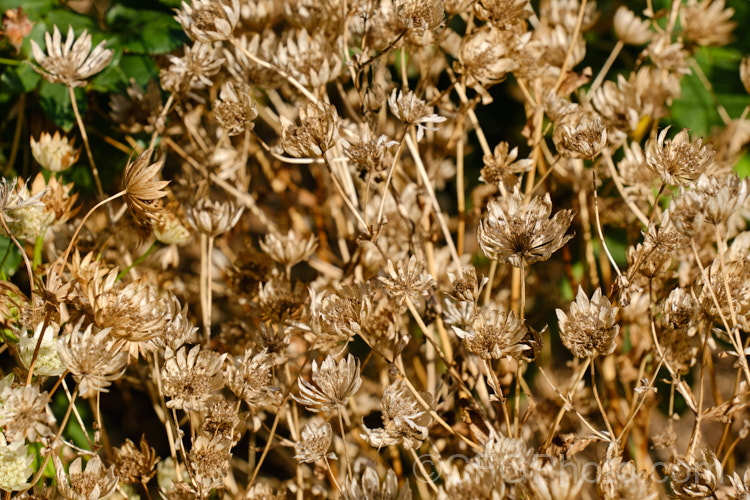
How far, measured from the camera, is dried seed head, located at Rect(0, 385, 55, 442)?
40 centimetres

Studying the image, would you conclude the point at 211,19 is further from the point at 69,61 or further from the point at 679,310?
the point at 679,310

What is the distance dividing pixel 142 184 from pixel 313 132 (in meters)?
0.13

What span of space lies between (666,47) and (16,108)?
769 mm

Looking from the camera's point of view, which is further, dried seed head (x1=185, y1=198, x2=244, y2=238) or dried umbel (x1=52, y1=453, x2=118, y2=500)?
dried seed head (x1=185, y1=198, x2=244, y2=238)

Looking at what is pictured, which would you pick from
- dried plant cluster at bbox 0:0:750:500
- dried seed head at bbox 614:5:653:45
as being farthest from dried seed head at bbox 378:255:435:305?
dried seed head at bbox 614:5:653:45

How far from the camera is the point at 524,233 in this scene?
1.44 feet

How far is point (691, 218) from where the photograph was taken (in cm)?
40

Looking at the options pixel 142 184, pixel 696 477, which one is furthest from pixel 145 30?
pixel 696 477

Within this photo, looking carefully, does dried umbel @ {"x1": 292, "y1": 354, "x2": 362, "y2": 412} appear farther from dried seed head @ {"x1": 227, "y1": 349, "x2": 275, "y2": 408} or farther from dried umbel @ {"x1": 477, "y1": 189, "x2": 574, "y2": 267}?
dried umbel @ {"x1": 477, "y1": 189, "x2": 574, "y2": 267}

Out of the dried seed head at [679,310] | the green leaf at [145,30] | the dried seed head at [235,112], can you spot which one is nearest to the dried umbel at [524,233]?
the dried seed head at [679,310]

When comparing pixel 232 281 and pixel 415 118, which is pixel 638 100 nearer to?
pixel 415 118

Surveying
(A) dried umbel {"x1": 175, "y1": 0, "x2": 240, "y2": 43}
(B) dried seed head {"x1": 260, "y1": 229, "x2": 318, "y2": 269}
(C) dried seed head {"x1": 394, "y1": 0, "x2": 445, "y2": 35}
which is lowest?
(B) dried seed head {"x1": 260, "y1": 229, "x2": 318, "y2": 269}

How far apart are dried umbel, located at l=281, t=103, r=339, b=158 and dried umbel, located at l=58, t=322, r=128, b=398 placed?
193 millimetres

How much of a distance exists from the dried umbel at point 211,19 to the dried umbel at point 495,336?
0.99 feet
